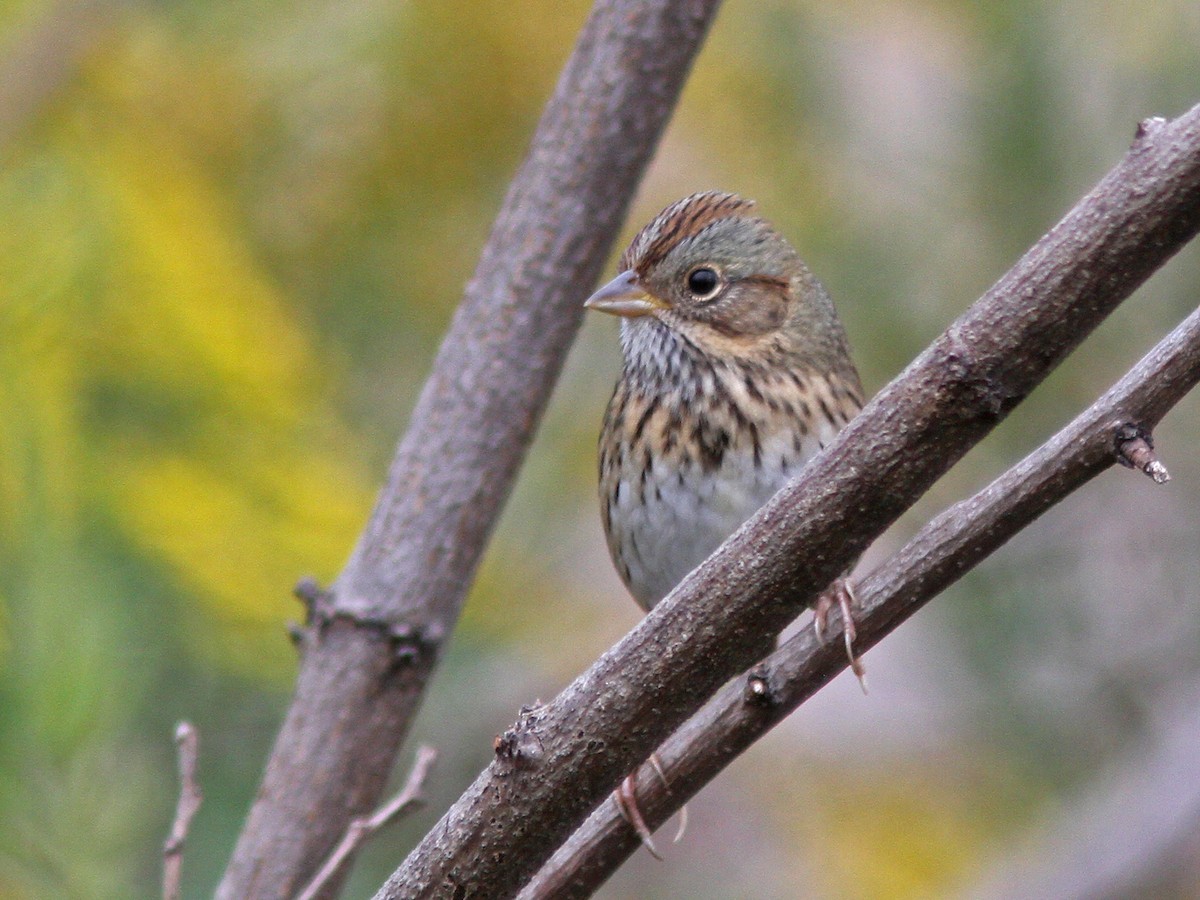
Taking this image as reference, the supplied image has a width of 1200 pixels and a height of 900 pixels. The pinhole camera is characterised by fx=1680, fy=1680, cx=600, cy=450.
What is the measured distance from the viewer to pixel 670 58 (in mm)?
2555

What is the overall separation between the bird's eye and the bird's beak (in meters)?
0.08

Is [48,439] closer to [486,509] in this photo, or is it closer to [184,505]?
[184,505]

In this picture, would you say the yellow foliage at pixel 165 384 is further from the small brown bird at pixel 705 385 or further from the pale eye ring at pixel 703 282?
the pale eye ring at pixel 703 282

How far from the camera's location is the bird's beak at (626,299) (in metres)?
2.74

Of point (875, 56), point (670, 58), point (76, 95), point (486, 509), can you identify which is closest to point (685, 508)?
point (486, 509)

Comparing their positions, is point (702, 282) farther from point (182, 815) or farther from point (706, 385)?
point (182, 815)

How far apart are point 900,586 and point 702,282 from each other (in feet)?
4.78

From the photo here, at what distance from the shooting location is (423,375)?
3.07 metres

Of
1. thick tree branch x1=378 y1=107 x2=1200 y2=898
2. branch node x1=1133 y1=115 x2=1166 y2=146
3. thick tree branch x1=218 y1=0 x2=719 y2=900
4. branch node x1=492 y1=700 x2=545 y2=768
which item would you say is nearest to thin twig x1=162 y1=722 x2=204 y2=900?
thick tree branch x1=218 y1=0 x2=719 y2=900

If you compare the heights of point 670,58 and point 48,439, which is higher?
point 670,58

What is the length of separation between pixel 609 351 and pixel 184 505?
145 centimetres

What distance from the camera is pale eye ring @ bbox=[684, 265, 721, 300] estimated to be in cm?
293

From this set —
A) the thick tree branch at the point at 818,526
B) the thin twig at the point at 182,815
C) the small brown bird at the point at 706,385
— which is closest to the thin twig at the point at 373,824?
the thin twig at the point at 182,815

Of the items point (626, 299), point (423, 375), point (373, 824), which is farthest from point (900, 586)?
point (423, 375)
